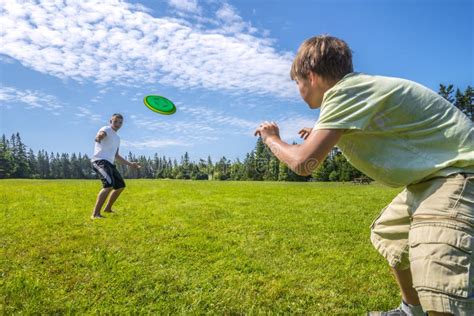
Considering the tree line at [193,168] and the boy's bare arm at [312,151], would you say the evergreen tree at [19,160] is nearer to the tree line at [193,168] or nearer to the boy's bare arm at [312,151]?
the tree line at [193,168]

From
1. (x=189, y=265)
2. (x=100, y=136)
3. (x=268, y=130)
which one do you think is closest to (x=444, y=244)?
(x=268, y=130)

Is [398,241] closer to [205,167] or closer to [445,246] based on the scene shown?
[445,246]

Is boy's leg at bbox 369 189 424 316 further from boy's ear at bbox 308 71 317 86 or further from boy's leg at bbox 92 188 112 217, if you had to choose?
boy's leg at bbox 92 188 112 217

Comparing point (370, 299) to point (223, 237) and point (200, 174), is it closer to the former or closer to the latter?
point (223, 237)

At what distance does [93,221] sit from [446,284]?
6.97 m

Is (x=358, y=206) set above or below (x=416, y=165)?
below

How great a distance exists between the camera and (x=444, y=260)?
2.21 metres

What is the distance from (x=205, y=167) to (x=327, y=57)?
114 meters

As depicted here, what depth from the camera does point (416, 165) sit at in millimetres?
2426

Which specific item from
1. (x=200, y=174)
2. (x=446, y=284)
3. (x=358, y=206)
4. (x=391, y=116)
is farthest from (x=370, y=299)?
(x=200, y=174)

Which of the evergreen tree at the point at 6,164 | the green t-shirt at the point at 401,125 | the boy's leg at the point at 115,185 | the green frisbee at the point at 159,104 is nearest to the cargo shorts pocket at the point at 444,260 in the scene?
the green t-shirt at the point at 401,125

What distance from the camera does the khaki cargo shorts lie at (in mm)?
2174

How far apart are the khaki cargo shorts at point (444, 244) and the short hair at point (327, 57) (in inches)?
35.9

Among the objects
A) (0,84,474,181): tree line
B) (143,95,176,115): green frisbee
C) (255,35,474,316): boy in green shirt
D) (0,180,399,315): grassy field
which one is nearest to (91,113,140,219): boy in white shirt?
(0,180,399,315): grassy field
